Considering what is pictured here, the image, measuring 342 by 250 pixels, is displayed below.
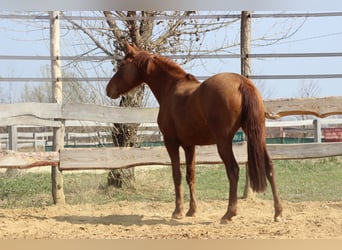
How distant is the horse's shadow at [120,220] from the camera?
13.0 feet

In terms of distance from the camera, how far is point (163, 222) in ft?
13.0

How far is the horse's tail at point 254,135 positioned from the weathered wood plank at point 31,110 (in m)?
2.41

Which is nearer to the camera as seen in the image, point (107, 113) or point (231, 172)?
point (231, 172)

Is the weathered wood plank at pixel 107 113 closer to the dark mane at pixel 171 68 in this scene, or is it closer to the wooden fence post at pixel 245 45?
the dark mane at pixel 171 68

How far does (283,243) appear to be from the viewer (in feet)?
3.51

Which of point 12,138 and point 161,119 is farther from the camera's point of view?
point 12,138

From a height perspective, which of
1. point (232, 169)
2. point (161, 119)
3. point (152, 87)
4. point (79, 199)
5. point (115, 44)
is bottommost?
point (79, 199)

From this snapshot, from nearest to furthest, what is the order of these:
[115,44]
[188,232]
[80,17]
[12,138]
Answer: [188,232] < [80,17] < [115,44] < [12,138]

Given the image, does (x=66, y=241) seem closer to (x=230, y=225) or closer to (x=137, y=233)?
(x=137, y=233)

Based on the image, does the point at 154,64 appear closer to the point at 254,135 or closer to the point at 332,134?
the point at 254,135

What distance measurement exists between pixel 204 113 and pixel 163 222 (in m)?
1.06

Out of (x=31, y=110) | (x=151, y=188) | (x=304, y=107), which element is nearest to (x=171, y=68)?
(x=304, y=107)

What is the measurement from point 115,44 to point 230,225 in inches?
127

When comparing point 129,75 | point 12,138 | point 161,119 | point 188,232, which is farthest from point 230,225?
point 12,138
